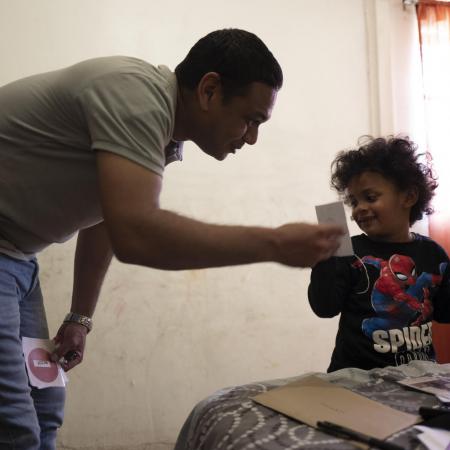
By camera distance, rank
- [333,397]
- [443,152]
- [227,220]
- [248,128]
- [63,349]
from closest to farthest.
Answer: [333,397] → [248,128] → [63,349] → [227,220] → [443,152]

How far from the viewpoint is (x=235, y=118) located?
0.85 meters

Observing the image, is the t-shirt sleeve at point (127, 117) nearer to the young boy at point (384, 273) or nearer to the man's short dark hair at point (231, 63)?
the man's short dark hair at point (231, 63)

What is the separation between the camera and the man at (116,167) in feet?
2.16

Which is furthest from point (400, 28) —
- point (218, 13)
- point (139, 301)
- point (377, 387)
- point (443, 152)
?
point (377, 387)

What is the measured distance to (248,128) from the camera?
89cm

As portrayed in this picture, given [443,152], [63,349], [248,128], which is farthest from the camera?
[443,152]

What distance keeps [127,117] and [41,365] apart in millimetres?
575

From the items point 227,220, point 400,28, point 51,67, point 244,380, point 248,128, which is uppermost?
point 400,28

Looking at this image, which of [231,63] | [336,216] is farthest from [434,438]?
[231,63]

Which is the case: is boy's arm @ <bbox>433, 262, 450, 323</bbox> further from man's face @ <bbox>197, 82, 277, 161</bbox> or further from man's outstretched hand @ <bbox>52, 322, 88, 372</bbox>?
man's outstretched hand @ <bbox>52, 322, 88, 372</bbox>

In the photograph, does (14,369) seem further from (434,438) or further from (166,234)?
(434,438)

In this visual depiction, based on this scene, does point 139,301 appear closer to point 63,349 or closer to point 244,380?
point 244,380

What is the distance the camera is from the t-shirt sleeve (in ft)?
2.18

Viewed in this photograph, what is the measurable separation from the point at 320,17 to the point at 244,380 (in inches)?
63.4
